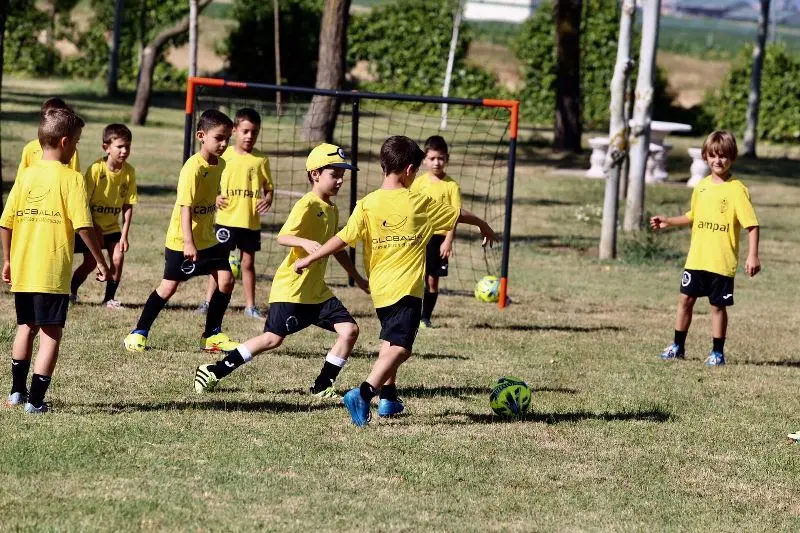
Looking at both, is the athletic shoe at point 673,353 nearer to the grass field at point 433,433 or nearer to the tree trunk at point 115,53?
the grass field at point 433,433

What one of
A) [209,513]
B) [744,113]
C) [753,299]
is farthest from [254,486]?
[744,113]

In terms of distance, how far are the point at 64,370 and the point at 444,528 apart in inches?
156

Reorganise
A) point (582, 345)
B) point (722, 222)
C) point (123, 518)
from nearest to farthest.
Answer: point (123, 518), point (722, 222), point (582, 345)

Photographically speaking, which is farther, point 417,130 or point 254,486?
point 417,130

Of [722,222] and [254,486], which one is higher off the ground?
[722,222]

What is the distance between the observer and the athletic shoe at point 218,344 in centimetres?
1034

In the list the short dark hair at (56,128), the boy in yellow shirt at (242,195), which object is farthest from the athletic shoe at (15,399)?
the boy in yellow shirt at (242,195)

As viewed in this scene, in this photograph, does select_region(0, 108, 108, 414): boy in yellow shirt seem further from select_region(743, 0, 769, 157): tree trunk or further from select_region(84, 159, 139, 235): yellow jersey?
select_region(743, 0, 769, 157): tree trunk

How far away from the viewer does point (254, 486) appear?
691 centimetres

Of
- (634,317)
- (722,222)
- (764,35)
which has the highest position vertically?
(764,35)

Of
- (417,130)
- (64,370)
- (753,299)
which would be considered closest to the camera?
(64,370)

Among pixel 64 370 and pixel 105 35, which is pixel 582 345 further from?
pixel 105 35

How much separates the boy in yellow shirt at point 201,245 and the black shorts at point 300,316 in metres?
1.67

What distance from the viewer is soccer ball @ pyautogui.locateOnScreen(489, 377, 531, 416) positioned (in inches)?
345
